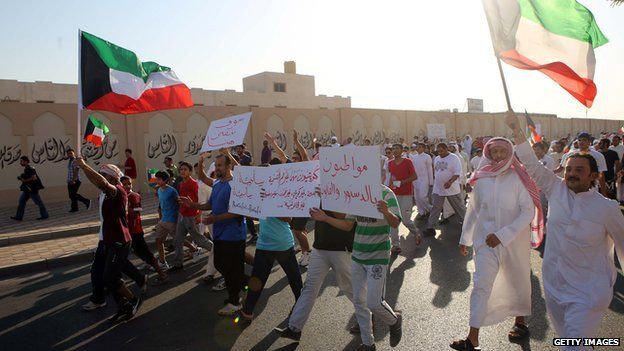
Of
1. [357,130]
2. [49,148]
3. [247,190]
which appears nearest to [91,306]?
[247,190]

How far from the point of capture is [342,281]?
425cm

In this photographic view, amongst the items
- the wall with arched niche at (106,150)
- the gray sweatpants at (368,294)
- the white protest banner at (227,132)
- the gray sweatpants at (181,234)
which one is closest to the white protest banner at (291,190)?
the gray sweatpants at (368,294)

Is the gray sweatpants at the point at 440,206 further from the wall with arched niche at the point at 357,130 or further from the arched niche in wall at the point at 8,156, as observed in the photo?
the wall with arched niche at the point at 357,130

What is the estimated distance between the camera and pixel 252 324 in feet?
Answer: 15.3

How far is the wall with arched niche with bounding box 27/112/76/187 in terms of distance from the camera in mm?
15711

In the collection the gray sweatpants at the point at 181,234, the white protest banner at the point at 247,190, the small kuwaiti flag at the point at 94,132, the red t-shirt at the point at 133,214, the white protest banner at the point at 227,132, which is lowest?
the gray sweatpants at the point at 181,234

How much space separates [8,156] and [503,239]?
1643 centimetres

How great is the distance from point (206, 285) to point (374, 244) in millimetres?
3198

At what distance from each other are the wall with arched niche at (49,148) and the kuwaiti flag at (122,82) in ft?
37.1

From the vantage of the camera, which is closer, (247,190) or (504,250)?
(504,250)

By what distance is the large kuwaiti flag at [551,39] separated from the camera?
3.62 meters

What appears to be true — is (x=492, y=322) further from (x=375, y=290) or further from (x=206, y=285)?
(x=206, y=285)

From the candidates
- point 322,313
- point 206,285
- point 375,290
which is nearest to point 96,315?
point 206,285

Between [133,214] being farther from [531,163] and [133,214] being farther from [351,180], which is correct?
[531,163]
